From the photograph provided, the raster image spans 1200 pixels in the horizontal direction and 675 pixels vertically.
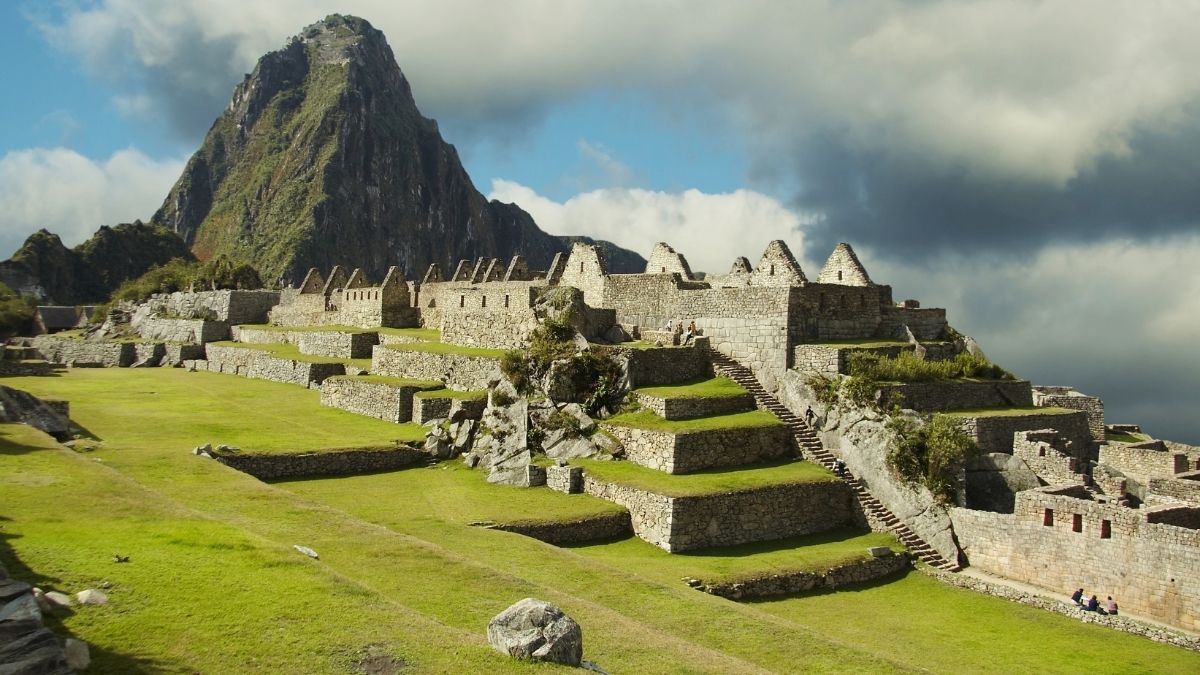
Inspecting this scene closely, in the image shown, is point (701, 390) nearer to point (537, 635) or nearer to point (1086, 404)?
point (1086, 404)

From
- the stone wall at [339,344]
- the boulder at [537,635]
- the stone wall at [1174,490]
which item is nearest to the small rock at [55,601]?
the boulder at [537,635]

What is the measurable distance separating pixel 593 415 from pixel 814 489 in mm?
7310

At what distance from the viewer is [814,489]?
2412cm

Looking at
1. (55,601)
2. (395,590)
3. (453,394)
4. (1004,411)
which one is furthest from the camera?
(453,394)

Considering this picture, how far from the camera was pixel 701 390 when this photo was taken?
28.1 meters

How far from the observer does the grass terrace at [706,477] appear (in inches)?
891

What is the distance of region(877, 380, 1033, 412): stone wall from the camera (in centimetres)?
2662

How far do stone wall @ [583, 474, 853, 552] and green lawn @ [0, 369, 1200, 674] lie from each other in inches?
A: 27.0

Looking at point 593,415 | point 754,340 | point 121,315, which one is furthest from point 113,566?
point 121,315

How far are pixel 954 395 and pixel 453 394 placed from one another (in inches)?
669

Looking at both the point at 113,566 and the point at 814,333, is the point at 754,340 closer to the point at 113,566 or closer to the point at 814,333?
the point at 814,333

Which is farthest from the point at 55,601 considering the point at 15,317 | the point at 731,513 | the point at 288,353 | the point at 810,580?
the point at 15,317

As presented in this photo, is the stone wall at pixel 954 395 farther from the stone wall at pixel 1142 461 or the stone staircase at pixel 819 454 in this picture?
the stone wall at pixel 1142 461

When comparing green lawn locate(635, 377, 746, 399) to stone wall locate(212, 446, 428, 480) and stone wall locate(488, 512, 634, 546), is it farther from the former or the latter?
stone wall locate(212, 446, 428, 480)
